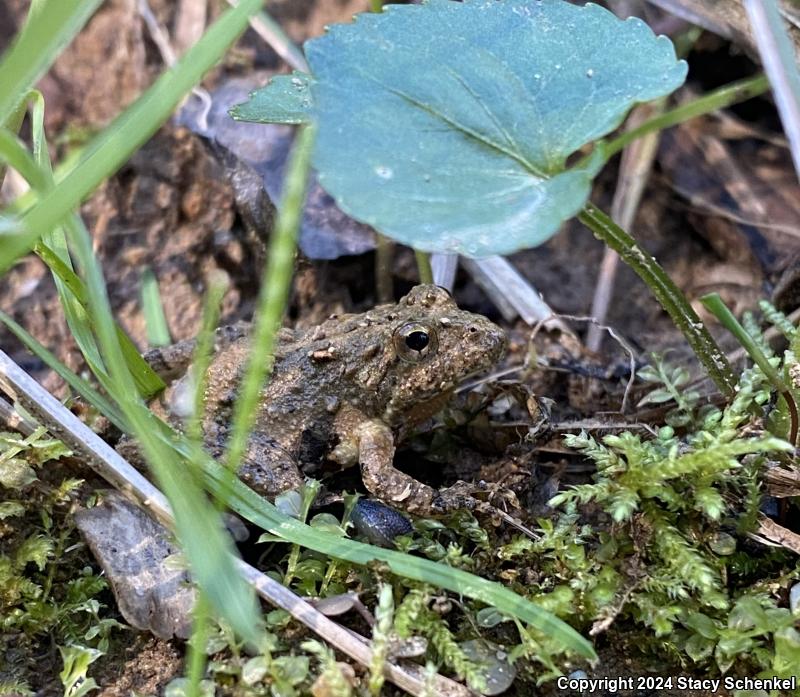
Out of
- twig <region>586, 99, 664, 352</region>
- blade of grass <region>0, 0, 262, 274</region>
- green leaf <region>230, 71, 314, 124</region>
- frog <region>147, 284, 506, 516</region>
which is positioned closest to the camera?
blade of grass <region>0, 0, 262, 274</region>

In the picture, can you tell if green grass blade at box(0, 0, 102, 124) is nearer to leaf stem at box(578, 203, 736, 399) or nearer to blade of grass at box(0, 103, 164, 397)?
blade of grass at box(0, 103, 164, 397)

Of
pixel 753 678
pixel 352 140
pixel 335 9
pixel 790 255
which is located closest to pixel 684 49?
pixel 790 255

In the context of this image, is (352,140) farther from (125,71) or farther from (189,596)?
(125,71)

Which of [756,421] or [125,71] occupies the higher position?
[125,71]

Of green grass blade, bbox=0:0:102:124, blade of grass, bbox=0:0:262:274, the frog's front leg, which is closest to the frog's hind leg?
the frog's front leg

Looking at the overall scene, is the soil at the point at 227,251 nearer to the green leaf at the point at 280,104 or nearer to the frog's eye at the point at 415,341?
the frog's eye at the point at 415,341

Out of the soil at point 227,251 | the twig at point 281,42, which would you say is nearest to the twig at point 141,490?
the soil at point 227,251
